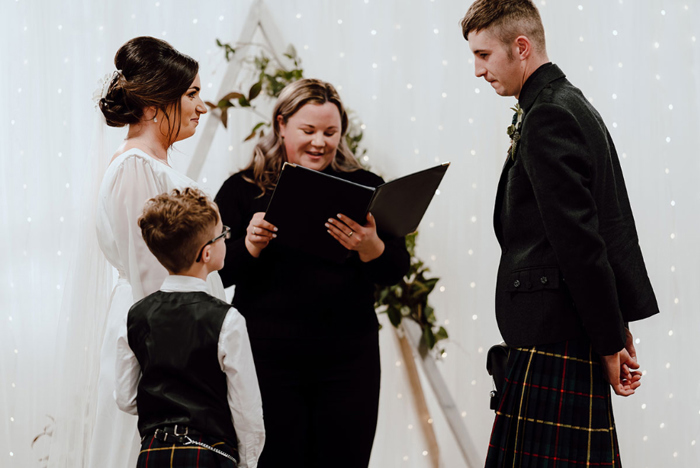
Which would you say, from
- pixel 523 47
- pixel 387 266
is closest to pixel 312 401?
pixel 387 266

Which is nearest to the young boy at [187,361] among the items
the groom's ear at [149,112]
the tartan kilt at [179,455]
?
the tartan kilt at [179,455]

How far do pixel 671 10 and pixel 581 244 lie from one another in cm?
173

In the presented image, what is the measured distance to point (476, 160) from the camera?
2725 millimetres

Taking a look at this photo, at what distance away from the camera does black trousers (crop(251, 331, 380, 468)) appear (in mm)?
1877

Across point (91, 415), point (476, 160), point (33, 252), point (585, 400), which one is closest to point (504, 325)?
point (585, 400)

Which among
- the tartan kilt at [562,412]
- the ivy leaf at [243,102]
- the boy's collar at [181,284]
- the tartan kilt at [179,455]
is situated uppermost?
the ivy leaf at [243,102]

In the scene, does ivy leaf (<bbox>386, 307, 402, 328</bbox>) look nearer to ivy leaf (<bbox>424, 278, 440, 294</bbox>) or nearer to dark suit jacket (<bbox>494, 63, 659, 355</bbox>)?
ivy leaf (<bbox>424, 278, 440, 294</bbox>)

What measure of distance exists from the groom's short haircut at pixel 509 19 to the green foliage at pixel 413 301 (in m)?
1.27

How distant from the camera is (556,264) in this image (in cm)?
138

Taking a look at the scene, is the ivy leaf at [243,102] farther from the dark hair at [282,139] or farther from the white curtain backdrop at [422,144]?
the dark hair at [282,139]

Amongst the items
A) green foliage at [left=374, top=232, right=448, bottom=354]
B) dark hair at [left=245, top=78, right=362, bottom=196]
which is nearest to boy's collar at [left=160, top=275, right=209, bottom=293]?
dark hair at [left=245, top=78, right=362, bottom=196]

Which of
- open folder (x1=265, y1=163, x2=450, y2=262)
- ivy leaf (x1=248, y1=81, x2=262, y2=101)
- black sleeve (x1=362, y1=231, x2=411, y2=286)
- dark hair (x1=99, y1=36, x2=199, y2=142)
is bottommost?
black sleeve (x1=362, y1=231, x2=411, y2=286)

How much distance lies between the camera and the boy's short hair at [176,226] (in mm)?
1366

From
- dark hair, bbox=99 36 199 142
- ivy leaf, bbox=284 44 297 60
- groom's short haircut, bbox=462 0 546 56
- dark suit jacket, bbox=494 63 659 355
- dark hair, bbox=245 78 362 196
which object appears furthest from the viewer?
ivy leaf, bbox=284 44 297 60
